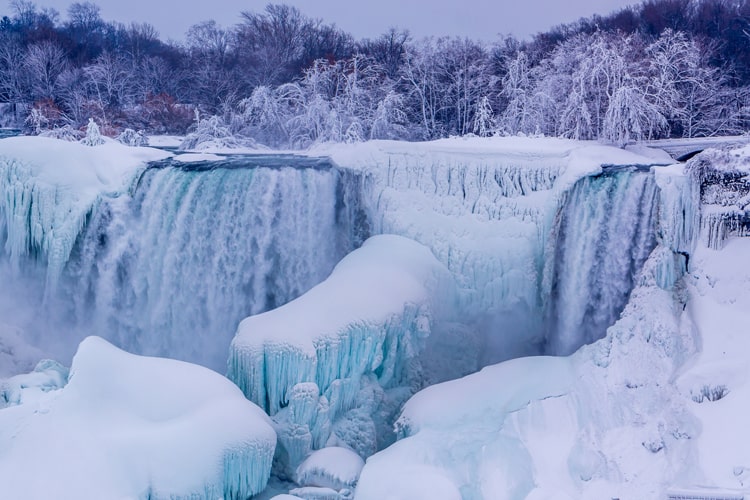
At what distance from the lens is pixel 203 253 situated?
33.0 ft

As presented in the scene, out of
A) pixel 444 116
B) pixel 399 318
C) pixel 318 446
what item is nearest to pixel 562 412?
pixel 399 318

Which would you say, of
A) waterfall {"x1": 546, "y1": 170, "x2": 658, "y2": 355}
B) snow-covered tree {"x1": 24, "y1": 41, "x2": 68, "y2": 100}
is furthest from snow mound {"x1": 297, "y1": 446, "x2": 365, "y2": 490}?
snow-covered tree {"x1": 24, "y1": 41, "x2": 68, "y2": 100}

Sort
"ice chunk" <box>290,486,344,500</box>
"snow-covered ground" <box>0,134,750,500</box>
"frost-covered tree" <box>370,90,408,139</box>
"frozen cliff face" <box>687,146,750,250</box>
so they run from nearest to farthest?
"snow-covered ground" <box>0,134,750,500</box>
"ice chunk" <box>290,486,344,500</box>
"frozen cliff face" <box>687,146,750,250</box>
"frost-covered tree" <box>370,90,408,139</box>

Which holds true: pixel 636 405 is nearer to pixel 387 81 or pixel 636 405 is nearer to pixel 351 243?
pixel 351 243

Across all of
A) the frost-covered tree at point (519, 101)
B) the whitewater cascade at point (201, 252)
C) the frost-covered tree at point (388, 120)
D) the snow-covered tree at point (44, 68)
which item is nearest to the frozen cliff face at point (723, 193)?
the whitewater cascade at point (201, 252)

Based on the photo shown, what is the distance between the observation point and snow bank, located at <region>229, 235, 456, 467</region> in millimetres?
7293

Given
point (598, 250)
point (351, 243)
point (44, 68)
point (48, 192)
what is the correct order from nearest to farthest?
point (598, 250) < point (48, 192) < point (351, 243) < point (44, 68)

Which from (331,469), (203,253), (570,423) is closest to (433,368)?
(570,423)

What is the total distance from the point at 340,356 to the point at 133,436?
2.38 metres

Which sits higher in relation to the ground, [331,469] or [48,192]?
[48,192]

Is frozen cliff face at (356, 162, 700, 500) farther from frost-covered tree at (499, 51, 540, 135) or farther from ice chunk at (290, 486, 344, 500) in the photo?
frost-covered tree at (499, 51, 540, 135)

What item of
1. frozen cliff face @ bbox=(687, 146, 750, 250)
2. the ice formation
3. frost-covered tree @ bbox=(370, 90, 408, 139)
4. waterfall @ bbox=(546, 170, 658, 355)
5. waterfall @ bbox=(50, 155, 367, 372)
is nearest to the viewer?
the ice formation

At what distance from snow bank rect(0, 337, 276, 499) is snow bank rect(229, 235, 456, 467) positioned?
19.0 inches

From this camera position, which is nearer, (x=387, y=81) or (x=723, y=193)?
(x=723, y=193)
